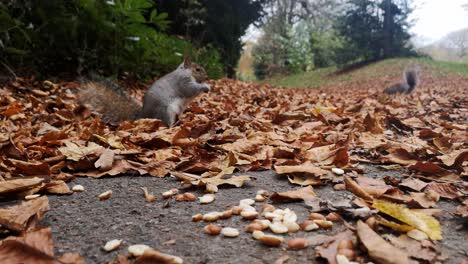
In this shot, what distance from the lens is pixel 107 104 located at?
2799 millimetres

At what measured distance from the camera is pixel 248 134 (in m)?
2.27

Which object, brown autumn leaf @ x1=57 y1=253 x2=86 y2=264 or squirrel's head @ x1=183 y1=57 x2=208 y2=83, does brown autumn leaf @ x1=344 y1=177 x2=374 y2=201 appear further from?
squirrel's head @ x1=183 y1=57 x2=208 y2=83

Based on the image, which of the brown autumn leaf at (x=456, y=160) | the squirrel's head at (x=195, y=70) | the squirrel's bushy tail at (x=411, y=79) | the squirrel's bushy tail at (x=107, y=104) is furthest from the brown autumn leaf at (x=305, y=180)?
the squirrel's bushy tail at (x=411, y=79)

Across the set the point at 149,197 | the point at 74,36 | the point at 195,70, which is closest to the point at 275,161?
the point at 149,197

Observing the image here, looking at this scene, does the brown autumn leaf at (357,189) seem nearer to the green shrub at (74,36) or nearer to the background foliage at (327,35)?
the green shrub at (74,36)

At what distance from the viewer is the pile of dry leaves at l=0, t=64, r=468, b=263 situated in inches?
40.4

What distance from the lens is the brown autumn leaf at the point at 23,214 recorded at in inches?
42.6

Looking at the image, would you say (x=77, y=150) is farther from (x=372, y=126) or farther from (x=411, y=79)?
(x=411, y=79)

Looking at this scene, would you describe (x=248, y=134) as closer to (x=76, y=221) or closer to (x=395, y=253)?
(x=76, y=221)

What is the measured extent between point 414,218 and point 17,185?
125cm

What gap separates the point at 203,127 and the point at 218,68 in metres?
5.61

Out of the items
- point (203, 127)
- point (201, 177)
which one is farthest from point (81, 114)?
point (201, 177)

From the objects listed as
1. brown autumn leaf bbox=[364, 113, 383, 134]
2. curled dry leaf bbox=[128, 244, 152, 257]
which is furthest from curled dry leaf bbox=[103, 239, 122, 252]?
brown autumn leaf bbox=[364, 113, 383, 134]

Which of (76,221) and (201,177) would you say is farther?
(201,177)
